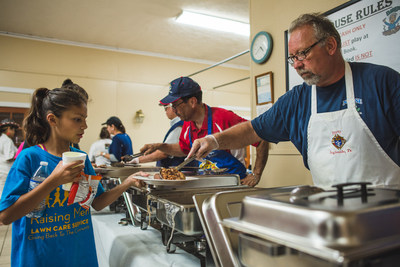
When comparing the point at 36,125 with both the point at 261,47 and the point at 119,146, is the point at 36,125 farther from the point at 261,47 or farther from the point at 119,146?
the point at 119,146

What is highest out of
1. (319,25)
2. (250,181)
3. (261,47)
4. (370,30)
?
(261,47)

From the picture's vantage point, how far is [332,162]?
1141mm

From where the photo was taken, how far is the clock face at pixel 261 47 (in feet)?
8.45

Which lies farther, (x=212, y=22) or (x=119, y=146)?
(x=212, y=22)

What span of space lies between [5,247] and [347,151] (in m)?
3.79

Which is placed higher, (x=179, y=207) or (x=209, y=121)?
(x=209, y=121)

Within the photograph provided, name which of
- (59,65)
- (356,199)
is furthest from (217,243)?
(59,65)

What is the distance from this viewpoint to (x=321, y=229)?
1.59 feet

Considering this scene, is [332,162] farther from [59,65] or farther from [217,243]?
[59,65]

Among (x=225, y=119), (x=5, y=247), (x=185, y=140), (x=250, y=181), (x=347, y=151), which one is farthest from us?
(x=5, y=247)

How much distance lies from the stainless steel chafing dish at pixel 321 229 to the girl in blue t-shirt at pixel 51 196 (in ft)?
2.33

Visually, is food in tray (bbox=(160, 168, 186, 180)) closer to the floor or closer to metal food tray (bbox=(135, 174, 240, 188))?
metal food tray (bbox=(135, 174, 240, 188))

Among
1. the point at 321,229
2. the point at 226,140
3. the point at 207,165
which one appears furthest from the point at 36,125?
the point at 321,229

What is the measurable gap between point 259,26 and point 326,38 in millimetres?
1626
